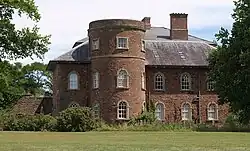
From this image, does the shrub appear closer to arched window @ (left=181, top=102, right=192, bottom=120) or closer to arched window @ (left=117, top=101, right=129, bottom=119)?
arched window @ (left=117, top=101, right=129, bottom=119)

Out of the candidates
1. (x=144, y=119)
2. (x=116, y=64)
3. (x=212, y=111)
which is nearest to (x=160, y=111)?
(x=144, y=119)

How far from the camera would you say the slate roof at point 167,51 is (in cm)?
6338

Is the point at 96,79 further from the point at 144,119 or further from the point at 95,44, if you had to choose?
the point at 144,119

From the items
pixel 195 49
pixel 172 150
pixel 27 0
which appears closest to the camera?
pixel 172 150

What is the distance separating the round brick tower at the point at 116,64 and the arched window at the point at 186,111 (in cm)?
589

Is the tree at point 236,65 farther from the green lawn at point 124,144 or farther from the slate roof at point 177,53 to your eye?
the green lawn at point 124,144

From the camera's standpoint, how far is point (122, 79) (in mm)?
59406

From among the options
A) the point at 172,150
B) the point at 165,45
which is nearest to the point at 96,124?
the point at 165,45

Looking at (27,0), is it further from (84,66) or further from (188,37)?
(188,37)

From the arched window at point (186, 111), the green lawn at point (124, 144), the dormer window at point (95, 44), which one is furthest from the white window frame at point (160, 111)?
the green lawn at point (124, 144)

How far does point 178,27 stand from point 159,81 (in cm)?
723

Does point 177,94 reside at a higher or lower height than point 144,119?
higher

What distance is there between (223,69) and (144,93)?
37.4 feet

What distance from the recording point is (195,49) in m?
66.3
